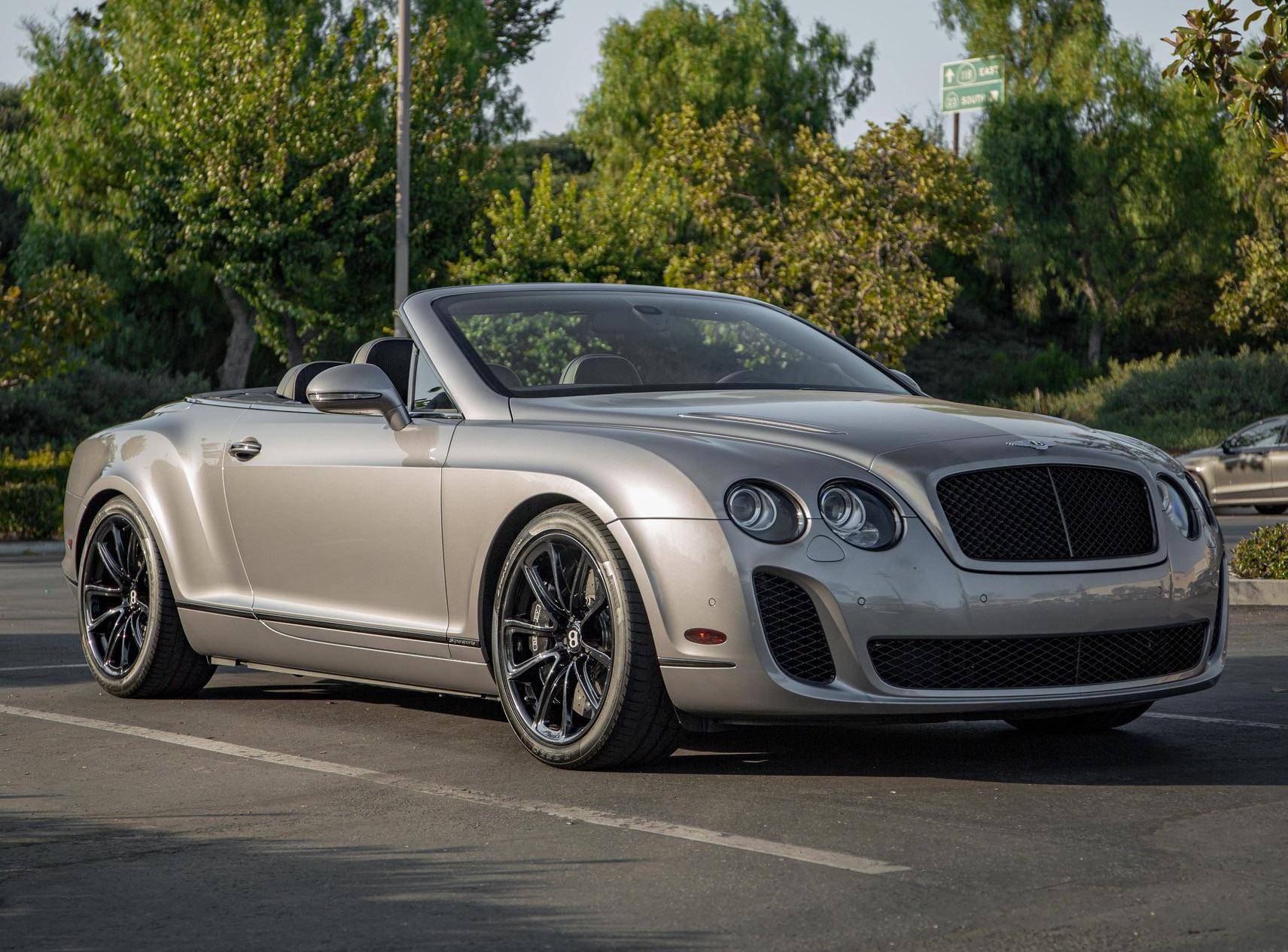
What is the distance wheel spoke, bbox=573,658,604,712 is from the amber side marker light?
1.45 feet

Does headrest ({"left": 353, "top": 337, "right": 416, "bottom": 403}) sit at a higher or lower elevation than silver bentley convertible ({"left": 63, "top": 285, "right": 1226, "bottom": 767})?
higher

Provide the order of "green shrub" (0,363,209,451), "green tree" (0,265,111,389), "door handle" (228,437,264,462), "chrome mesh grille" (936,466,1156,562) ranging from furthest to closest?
1. "green shrub" (0,363,209,451)
2. "green tree" (0,265,111,389)
3. "door handle" (228,437,264,462)
4. "chrome mesh grille" (936,466,1156,562)

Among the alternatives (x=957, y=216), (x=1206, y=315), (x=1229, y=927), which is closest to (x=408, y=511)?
(x=1229, y=927)

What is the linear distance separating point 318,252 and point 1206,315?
121 feet

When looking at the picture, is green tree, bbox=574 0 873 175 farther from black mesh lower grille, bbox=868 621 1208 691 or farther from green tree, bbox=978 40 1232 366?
black mesh lower grille, bbox=868 621 1208 691

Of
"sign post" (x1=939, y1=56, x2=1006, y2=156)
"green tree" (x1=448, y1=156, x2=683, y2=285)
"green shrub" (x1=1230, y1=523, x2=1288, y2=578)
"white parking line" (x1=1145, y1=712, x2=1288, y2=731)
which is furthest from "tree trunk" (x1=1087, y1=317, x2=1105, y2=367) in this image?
"white parking line" (x1=1145, y1=712, x2=1288, y2=731)

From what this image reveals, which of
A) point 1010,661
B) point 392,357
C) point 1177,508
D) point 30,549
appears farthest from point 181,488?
point 30,549

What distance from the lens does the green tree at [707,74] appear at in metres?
55.1

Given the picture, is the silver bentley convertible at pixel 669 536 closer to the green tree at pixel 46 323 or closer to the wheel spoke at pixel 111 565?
the wheel spoke at pixel 111 565

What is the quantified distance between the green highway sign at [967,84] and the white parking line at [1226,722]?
158 ft

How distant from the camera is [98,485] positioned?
8062 millimetres

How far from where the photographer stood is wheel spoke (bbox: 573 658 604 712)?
5773 millimetres

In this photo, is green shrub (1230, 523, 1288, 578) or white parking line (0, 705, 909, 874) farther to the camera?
green shrub (1230, 523, 1288, 578)

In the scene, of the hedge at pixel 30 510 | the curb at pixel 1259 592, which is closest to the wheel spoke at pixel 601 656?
the curb at pixel 1259 592
